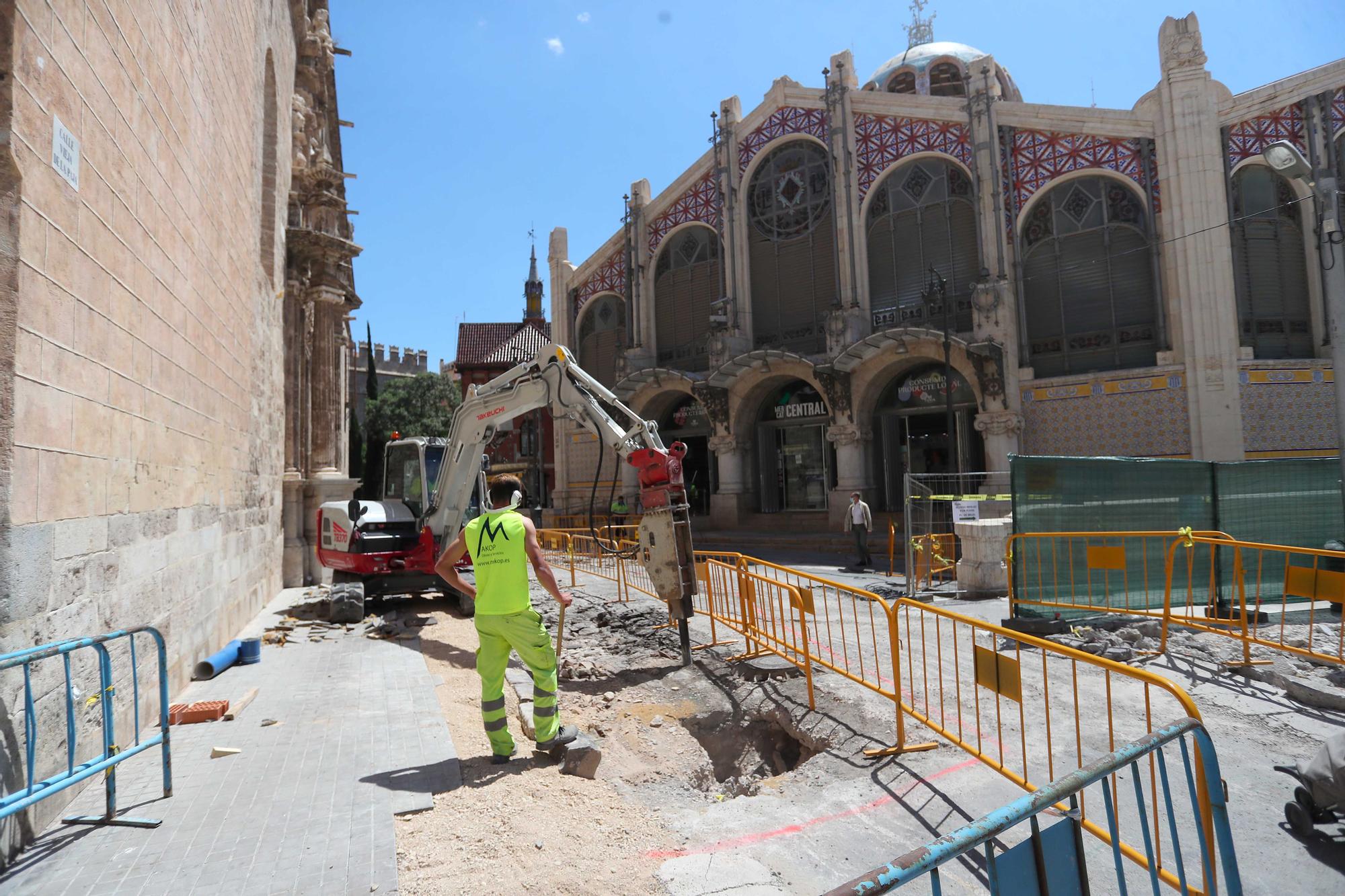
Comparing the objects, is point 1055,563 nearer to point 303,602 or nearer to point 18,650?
point 18,650

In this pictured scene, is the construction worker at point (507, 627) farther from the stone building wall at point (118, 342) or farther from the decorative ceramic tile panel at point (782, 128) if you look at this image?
the decorative ceramic tile panel at point (782, 128)

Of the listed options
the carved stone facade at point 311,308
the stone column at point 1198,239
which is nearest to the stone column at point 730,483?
the carved stone facade at point 311,308

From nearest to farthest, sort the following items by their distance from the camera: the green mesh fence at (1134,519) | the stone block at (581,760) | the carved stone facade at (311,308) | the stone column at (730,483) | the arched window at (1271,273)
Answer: the stone block at (581,760) < the green mesh fence at (1134,519) < the carved stone facade at (311,308) < the arched window at (1271,273) < the stone column at (730,483)

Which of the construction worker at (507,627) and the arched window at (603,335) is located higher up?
the arched window at (603,335)

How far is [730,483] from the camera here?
23078 mm

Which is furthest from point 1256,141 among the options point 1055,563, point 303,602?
point 303,602

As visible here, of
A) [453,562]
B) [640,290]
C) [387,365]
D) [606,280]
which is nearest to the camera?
[453,562]

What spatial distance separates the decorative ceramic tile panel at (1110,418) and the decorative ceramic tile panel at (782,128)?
389 inches

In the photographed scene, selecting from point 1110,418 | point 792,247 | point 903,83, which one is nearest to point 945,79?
point 903,83

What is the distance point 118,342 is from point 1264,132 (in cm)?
2128

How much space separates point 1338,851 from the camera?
3416mm

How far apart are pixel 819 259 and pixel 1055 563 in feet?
49.3

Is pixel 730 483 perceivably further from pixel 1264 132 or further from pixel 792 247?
pixel 1264 132

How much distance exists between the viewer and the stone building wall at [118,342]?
362 cm
